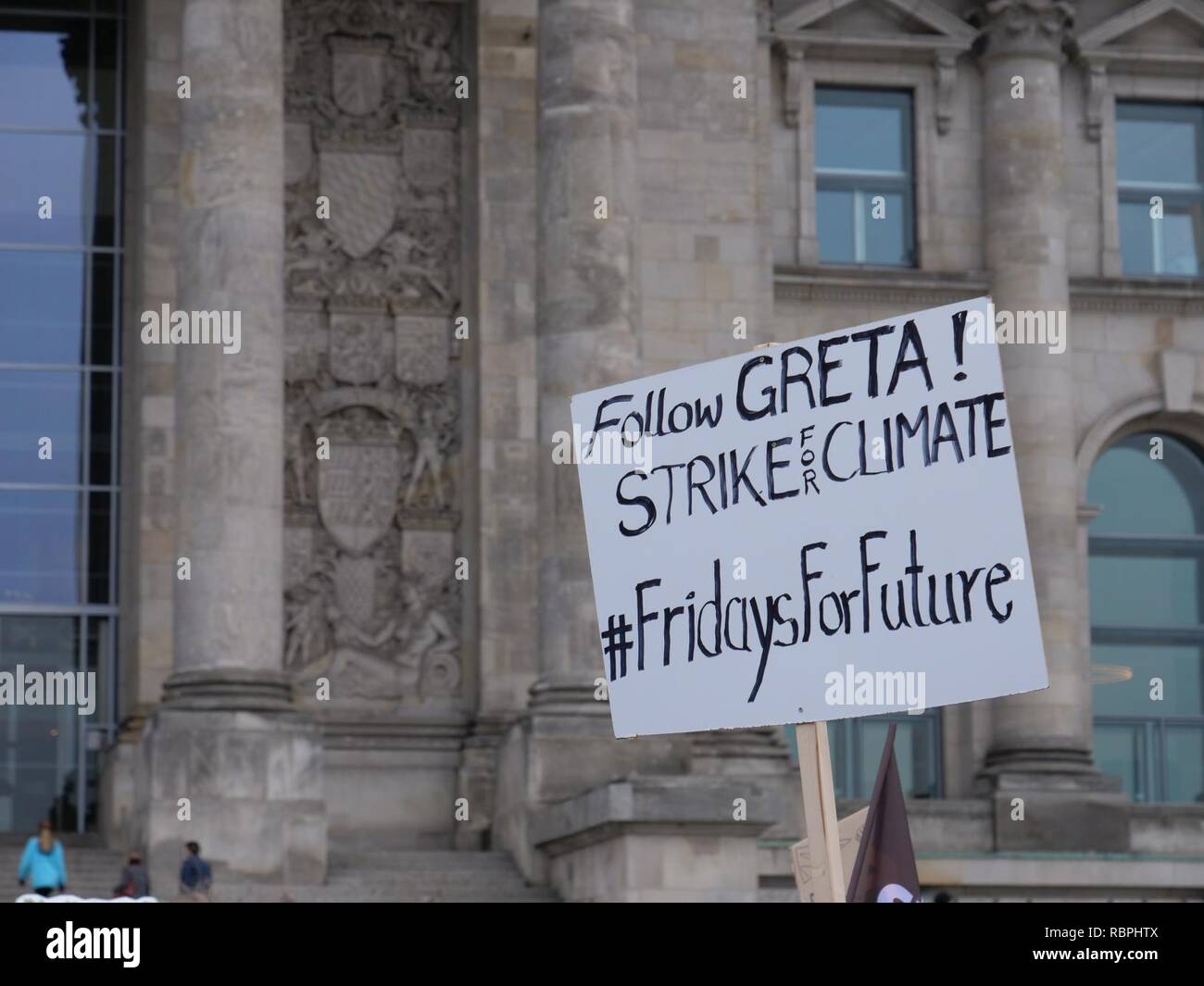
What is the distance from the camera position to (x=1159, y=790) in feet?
105

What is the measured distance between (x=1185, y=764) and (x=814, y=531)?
73.4 ft

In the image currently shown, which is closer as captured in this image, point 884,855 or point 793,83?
point 884,855

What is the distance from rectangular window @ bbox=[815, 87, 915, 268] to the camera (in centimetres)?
3231

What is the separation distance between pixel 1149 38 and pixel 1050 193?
9.84 feet

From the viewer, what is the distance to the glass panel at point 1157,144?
33312 mm

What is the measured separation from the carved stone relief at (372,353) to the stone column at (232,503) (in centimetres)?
379

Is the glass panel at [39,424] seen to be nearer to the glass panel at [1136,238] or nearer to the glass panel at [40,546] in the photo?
the glass panel at [40,546]

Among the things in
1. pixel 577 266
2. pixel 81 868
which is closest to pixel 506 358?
pixel 577 266

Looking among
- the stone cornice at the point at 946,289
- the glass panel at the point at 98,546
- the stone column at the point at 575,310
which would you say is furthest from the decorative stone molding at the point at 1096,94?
the glass panel at the point at 98,546

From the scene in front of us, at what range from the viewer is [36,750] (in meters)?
29.2

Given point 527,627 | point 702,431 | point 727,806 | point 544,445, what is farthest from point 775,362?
point 527,627

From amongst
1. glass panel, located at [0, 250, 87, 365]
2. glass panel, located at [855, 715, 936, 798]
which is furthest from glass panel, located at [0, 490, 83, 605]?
glass panel, located at [855, 715, 936, 798]

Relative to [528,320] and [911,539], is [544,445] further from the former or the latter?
[911,539]

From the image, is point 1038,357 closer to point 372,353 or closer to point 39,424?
point 372,353
